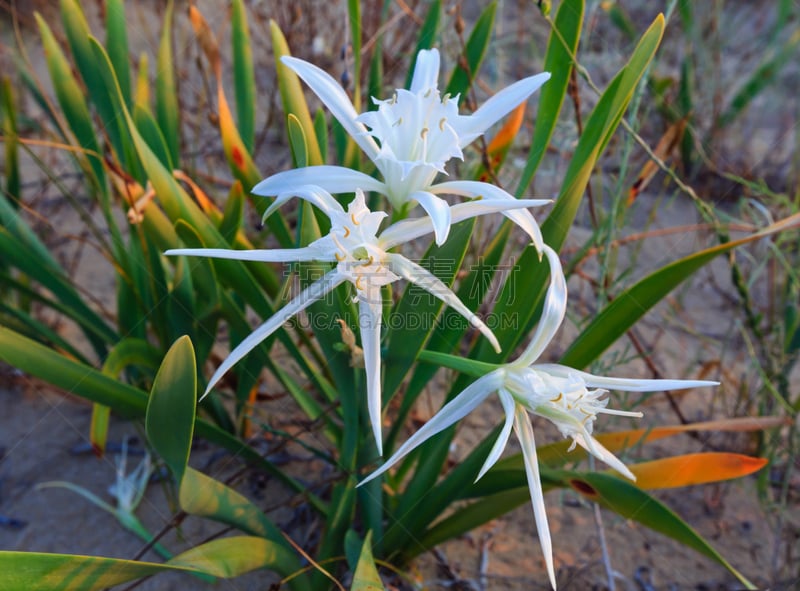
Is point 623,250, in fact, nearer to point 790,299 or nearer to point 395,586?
point 790,299

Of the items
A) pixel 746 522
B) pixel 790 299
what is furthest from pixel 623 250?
pixel 746 522

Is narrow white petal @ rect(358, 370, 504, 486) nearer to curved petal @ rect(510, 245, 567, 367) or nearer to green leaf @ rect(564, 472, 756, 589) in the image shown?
curved petal @ rect(510, 245, 567, 367)

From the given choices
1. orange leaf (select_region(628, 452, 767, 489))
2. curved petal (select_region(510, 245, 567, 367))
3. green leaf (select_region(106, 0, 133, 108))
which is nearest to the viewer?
curved petal (select_region(510, 245, 567, 367))

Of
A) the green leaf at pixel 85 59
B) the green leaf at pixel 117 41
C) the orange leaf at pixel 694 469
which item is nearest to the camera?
the orange leaf at pixel 694 469

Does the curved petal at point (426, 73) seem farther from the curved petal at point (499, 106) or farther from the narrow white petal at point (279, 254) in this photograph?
the narrow white petal at point (279, 254)

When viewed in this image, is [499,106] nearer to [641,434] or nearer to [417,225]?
[417,225]

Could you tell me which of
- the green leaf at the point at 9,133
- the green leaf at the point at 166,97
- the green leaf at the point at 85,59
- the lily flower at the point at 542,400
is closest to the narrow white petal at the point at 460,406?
the lily flower at the point at 542,400

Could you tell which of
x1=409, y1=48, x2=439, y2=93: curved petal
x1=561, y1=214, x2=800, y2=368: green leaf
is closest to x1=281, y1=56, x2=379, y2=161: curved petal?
x1=409, y1=48, x2=439, y2=93: curved petal
